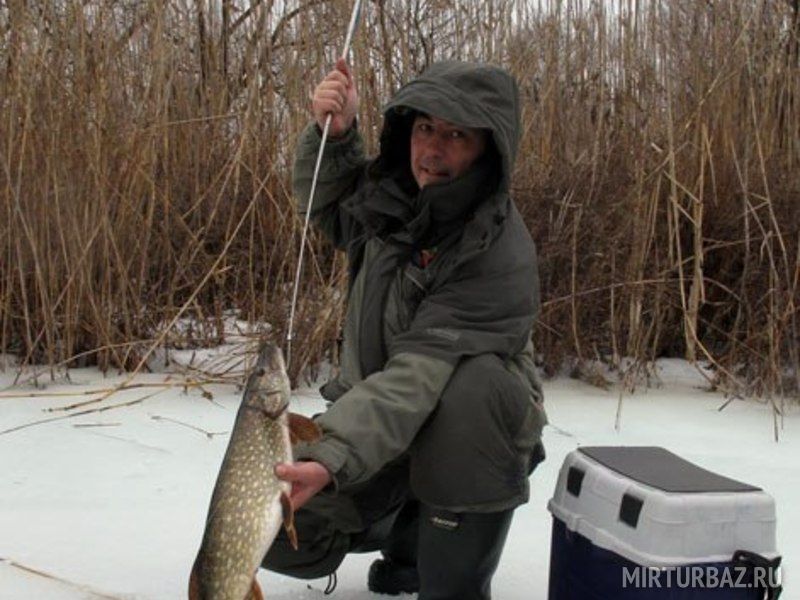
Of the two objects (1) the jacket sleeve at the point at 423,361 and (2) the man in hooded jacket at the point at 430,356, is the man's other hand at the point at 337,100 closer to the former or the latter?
(2) the man in hooded jacket at the point at 430,356

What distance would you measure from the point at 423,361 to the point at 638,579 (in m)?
0.53

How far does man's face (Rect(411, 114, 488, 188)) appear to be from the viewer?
2.16m

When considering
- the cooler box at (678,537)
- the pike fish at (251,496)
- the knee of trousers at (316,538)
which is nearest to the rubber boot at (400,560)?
the knee of trousers at (316,538)

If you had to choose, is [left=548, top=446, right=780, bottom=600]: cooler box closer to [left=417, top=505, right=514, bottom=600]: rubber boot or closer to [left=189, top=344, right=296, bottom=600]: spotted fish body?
[left=417, top=505, right=514, bottom=600]: rubber boot

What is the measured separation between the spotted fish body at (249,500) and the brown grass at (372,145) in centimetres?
213

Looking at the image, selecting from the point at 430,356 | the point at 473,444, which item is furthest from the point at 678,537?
the point at 430,356

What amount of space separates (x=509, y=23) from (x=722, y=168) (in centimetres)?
105

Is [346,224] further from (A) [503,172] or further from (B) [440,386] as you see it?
(B) [440,386]

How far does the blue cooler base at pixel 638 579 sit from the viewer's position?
1.77m

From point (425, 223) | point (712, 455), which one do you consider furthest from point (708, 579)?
point (712, 455)

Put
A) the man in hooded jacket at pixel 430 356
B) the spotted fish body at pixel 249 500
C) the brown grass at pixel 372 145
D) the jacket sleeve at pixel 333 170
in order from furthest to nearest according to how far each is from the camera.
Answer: the brown grass at pixel 372 145
the jacket sleeve at pixel 333 170
the man in hooded jacket at pixel 430 356
the spotted fish body at pixel 249 500

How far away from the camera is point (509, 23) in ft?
14.6

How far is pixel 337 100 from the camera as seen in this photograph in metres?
2.25

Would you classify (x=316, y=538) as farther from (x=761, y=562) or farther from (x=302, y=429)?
(x=761, y=562)
